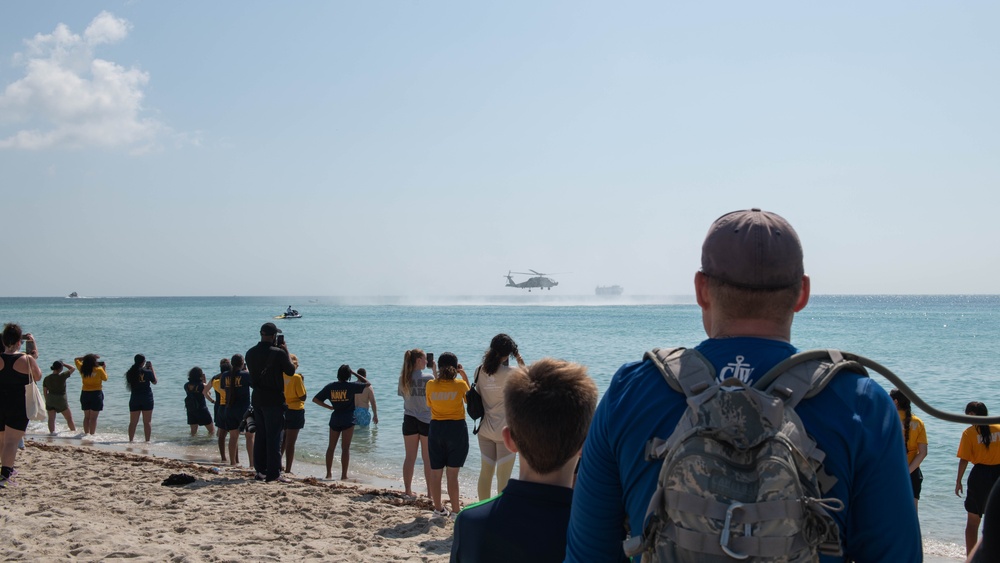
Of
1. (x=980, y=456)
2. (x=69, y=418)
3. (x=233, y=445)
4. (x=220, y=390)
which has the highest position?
(x=980, y=456)

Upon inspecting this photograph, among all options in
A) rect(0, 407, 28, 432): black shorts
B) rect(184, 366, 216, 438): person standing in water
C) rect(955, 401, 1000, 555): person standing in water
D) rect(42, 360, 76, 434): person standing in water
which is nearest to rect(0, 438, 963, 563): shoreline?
rect(0, 407, 28, 432): black shorts

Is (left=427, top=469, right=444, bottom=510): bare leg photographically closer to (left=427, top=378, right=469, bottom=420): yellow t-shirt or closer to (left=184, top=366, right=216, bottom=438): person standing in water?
(left=427, top=378, right=469, bottom=420): yellow t-shirt

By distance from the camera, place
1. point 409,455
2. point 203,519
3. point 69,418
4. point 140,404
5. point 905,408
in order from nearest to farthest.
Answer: point 905,408
point 203,519
point 409,455
point 140,404
point 69,418

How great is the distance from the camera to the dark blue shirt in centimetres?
235

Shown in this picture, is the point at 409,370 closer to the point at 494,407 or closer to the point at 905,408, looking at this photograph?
the point at 494,407

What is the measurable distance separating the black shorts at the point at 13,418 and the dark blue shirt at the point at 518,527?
7030mm

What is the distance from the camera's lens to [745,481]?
1373 mm

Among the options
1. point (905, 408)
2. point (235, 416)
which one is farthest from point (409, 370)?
point (905, 408)

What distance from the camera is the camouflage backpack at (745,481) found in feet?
4.44

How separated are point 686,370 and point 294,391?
328 inches

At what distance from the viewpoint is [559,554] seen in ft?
7.69

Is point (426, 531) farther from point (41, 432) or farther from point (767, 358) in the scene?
point (41, 432)

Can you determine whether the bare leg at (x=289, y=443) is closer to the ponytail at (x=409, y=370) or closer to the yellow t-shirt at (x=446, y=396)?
the ponytail at (x=409, y=370)

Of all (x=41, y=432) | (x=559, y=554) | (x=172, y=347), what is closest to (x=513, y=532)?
(x=559, y=554)
